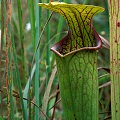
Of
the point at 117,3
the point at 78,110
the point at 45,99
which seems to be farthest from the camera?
the point at 45,99

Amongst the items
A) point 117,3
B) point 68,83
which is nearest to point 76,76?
point 68,83

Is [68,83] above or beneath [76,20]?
beneath

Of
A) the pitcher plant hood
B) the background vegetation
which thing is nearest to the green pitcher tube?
the pitcher plant hood

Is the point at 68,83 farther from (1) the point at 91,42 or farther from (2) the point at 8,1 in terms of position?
(2) the point at 8,1

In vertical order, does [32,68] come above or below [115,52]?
below

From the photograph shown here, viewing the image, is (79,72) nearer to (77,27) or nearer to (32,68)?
(77,27)

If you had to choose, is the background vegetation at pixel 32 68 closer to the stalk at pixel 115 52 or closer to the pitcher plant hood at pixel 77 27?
the pitcher plant hood at pixel 77 27

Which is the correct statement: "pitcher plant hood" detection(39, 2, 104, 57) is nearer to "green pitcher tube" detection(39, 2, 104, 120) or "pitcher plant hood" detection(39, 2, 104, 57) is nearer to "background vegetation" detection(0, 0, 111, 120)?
"green pitcher tube" detection(39, 2, 104, 120)

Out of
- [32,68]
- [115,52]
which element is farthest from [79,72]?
[32,68]
